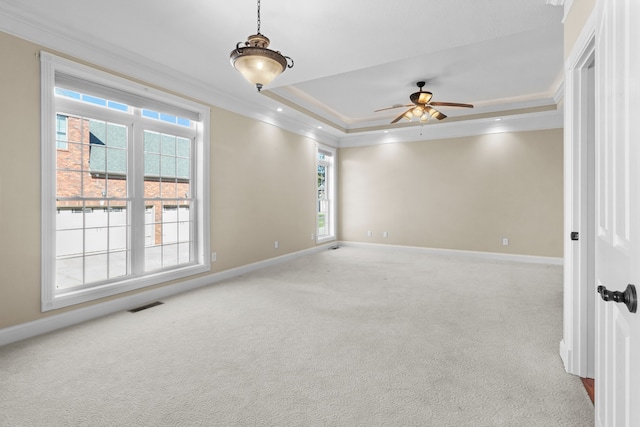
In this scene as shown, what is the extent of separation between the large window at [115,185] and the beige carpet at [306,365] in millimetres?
541

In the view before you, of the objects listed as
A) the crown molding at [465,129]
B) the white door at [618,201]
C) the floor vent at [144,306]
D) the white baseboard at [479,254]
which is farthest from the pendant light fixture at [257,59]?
the white baseboard at [479,254]

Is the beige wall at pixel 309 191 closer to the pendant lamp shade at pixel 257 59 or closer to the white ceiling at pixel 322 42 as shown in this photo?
the white ceiling at pixel 322 42

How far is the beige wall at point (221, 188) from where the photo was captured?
2.66 metres

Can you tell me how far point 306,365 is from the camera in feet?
7.57

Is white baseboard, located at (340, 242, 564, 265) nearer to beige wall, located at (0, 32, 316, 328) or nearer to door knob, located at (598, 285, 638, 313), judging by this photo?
beige wall, located at (0, 32, 316, 328)

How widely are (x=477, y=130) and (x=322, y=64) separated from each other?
4246 millimetres

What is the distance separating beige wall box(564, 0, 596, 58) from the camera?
1882 millimetres

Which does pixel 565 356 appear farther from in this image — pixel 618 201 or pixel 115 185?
pixel 115 185

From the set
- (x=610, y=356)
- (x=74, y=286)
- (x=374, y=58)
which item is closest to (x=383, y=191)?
(x=374, y=58)

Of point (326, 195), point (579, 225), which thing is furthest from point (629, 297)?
point (326, 195)

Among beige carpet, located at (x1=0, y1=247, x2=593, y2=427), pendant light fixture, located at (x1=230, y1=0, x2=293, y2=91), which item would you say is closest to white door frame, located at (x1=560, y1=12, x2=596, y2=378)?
beige carpet, located at (x1=0, y1=247, x2=593, y2=427)

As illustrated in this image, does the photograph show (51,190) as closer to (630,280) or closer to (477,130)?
(630,280)

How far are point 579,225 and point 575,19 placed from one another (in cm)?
138

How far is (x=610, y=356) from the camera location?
1151 millimetres
